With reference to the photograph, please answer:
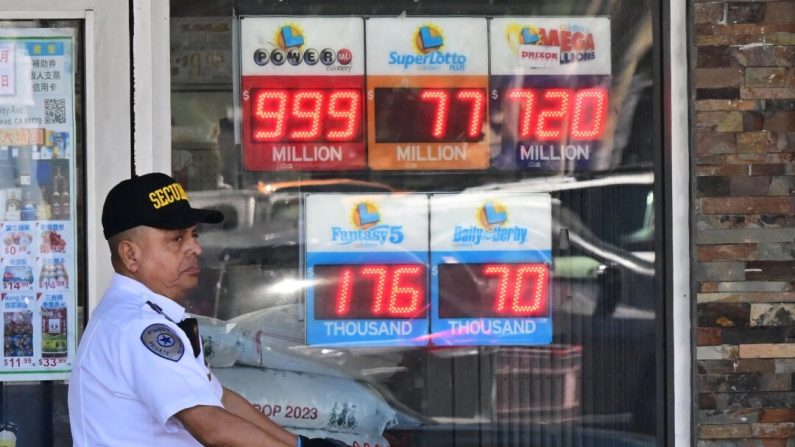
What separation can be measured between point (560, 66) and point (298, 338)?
178 centimetres

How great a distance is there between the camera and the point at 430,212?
17.4 feet

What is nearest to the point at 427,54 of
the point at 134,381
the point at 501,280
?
the point at 501,280

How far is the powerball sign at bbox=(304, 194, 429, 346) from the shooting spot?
5.27 meters

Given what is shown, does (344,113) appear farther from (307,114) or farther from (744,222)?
(744,222)

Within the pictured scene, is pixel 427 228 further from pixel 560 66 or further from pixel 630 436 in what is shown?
pixel 630 436

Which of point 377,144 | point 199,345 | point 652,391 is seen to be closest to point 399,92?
point 377,144

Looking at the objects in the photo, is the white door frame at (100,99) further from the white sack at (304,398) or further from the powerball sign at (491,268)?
the powerball sign at (491,268)

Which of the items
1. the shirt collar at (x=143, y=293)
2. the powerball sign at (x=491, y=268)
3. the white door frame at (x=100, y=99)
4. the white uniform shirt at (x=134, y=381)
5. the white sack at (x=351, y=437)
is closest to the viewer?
the white uniform shirt at (x=134, y=381)

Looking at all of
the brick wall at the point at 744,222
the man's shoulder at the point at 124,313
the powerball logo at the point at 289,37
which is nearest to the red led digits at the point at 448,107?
the powerball logo at the point at 289,37

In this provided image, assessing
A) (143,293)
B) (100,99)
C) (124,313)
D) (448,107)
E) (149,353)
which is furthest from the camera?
(448,107)

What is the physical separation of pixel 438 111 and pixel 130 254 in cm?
230

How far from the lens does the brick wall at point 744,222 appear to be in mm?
5145

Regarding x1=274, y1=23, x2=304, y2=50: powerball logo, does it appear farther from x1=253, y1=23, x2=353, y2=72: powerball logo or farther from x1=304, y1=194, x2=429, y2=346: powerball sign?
x1=304, y1=194, x2=429, y2=346: powerball sign

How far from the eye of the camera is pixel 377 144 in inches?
208
